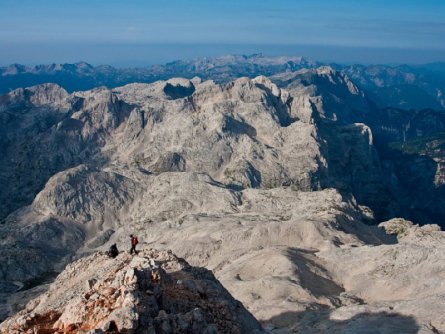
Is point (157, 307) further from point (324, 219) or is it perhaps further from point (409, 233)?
point (409, 233)

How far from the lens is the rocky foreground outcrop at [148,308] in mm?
34272

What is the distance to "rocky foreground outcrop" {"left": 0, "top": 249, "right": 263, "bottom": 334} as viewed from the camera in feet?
112

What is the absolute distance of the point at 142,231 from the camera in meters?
190

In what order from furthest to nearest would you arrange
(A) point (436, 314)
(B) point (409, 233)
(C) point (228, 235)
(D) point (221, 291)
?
1. (B) point (409, 233)
2. (C) point (228, 235)
3. (A) point (436, 314)
4. (D) point (221, 291)

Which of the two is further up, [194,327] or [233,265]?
[194,327]

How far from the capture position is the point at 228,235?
492 feet

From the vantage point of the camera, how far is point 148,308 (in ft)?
117

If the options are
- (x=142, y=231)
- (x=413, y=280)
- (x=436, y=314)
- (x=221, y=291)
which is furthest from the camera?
(x=142, y=231)

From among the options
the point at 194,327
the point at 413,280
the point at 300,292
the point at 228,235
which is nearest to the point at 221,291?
the point at 194,327

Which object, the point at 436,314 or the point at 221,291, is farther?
the point at 436,314

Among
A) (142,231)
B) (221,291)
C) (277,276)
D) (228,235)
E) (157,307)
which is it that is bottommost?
(142,231)

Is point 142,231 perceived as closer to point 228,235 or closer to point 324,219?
point 228,235

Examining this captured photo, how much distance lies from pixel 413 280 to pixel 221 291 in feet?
199

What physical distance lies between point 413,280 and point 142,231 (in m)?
113
